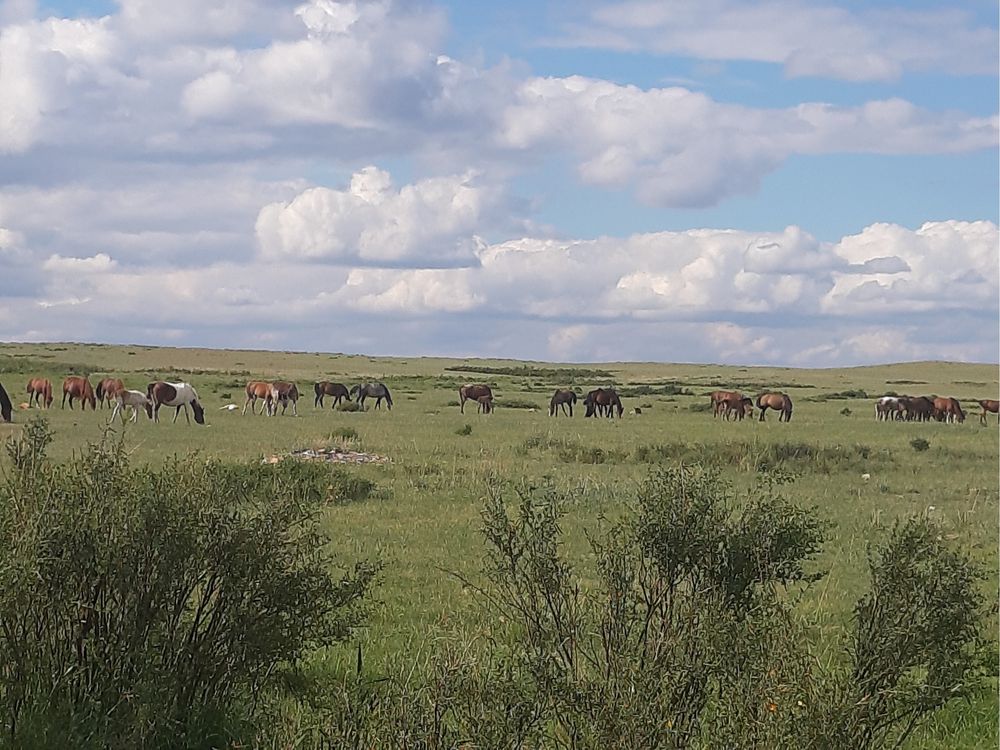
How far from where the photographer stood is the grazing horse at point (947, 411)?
1572 inches

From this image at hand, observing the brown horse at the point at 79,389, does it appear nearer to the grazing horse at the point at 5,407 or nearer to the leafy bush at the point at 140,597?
the grazing horse at the point at 5,407

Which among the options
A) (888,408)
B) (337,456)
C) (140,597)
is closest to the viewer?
(140,597)

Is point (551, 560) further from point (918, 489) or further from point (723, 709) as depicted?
point (918, 489)

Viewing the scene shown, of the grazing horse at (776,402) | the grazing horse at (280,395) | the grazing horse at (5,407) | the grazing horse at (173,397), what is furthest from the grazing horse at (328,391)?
the grazing horse at (776,402)

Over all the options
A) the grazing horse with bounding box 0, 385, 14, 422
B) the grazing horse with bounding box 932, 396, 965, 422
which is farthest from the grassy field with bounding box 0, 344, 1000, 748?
the grazing horse with bounding box 932, 396, 965, 422

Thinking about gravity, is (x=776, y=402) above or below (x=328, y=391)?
above

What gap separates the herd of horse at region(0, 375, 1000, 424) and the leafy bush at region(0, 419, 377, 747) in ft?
86.1

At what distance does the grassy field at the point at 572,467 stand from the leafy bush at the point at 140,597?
19.2 inches

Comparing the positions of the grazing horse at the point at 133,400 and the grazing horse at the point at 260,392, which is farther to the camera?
the grazing horse at the point at 260,392

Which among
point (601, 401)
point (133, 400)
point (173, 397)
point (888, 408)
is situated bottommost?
point (133, 400)

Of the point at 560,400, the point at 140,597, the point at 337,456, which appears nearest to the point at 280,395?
the point at 560,400

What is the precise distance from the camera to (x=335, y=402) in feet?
142

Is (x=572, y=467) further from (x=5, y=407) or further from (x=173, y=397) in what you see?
(x=5, y=407)

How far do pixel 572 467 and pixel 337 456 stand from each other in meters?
4.21
